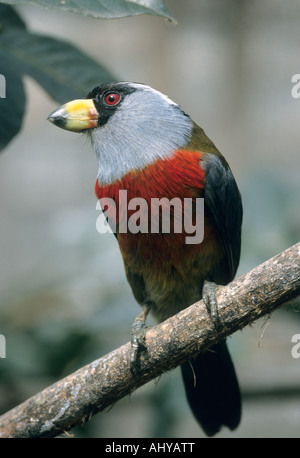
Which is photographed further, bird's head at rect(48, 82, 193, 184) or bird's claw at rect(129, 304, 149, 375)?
bird's head at rect(48, 82, 193, 184)

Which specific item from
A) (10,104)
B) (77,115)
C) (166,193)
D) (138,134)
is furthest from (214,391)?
(10,104)

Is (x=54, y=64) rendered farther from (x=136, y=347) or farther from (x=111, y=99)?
(x=136, y=347)

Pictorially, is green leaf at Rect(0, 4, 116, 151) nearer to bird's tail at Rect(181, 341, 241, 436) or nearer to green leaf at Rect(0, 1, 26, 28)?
green leaf at Rect(0, 1, 26, 28)

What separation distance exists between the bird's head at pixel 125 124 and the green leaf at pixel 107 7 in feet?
2.44

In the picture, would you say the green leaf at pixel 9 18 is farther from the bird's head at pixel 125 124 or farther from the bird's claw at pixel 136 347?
the bird's claw at pixel 136 347

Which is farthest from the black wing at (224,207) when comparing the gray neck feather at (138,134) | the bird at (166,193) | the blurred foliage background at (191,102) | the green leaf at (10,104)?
the blurred foliage background at (191,102)

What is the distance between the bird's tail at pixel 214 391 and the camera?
254 centimetres

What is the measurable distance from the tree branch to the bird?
9 centimetres

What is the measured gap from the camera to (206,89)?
6363mm

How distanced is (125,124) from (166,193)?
0.39 meters

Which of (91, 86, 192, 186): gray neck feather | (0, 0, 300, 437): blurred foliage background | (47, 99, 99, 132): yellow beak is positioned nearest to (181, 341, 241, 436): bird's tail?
(91, 86, 192, 186): gray neck feather

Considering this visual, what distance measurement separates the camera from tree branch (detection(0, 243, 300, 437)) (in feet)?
6.36

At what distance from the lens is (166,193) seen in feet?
7.30

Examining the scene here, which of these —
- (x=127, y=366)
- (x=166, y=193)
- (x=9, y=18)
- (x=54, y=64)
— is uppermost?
(x=9, y=18)
